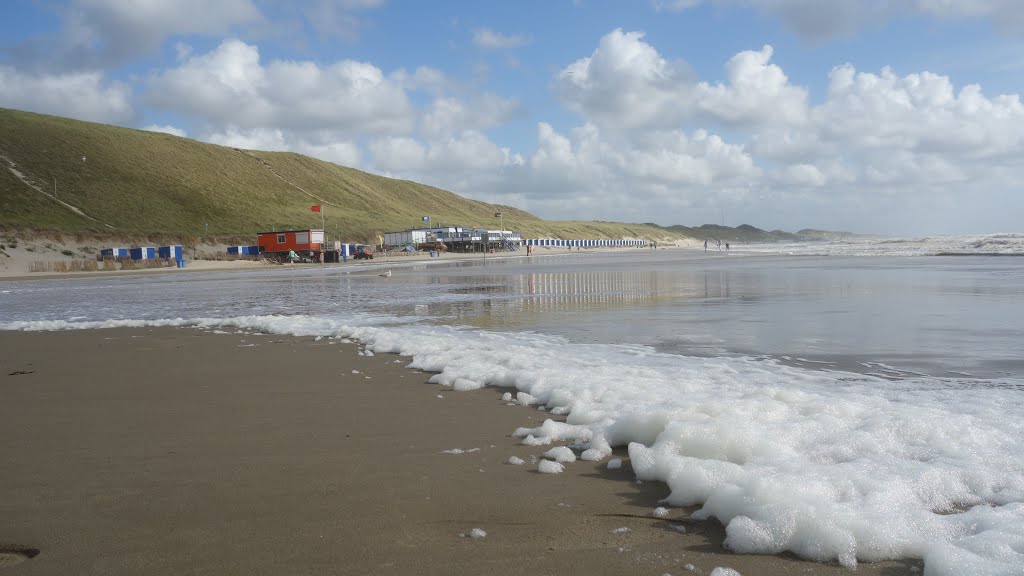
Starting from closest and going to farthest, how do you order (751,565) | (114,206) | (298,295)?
(751,565)
(298,295)
(114,206)

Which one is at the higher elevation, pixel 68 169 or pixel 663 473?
pixel 68 169

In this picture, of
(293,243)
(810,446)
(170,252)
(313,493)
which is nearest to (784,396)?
(810,446)

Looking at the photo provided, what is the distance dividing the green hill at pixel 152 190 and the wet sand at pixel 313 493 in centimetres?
8414

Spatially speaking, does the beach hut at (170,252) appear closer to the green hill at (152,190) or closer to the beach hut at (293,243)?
the beach hut at (293,243)

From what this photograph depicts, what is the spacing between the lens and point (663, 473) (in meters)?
4.10

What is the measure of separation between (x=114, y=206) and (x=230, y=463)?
108223 mm

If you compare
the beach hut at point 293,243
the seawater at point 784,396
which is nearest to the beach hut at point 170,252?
the beach hut at point 293,243

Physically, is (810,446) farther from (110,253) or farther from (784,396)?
(110,253)

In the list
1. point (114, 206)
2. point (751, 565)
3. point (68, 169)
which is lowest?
point (751, 565)

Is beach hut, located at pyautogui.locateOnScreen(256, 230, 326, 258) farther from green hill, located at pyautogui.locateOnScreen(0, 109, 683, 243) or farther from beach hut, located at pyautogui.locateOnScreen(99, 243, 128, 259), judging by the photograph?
beach hut, located at pyautogui.locateOnScreen(99, 243, 128, 259)

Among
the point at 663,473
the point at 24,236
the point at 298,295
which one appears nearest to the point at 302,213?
the point at 24,236

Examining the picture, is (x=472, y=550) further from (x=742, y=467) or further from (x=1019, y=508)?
(x=1019, y=508)

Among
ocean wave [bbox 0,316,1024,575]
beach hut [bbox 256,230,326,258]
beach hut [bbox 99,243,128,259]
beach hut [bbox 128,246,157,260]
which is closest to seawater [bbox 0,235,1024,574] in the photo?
ocean wave [bbox 0,316,1024,575]

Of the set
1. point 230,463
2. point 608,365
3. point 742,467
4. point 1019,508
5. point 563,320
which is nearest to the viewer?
point 1019,508
